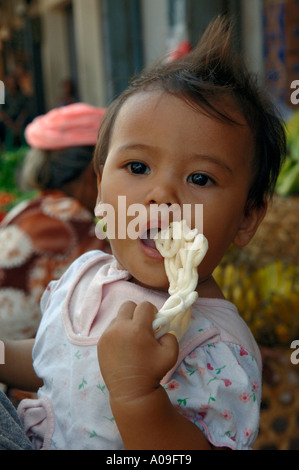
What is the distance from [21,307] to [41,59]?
12.4 meters

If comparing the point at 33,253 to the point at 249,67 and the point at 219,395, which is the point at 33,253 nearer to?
the point at 249,67

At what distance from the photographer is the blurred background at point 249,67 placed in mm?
2412

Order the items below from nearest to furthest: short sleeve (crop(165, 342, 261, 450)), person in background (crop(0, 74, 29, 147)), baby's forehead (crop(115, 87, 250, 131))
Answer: short sleeve (crop(165, 342, 261, 450)) < baby's forehead (crop(115, 87, 250, 131)) < person in background (crop(0, 74, 29, 147))

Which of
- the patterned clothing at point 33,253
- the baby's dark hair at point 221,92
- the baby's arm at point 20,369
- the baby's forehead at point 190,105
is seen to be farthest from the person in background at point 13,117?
the baby's forehead at point 190,105

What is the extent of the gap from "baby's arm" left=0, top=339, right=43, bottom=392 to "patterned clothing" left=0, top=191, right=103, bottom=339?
1203 millimetres

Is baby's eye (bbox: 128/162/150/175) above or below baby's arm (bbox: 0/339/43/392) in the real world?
above

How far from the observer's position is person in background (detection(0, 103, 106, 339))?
9.58 feet

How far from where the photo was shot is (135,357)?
112cm

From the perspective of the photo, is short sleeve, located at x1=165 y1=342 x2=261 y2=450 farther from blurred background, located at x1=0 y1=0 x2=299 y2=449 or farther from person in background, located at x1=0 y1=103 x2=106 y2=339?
person in background, located at x1=0 y1=103 x2=106 y2=339

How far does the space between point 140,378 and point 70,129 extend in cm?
243

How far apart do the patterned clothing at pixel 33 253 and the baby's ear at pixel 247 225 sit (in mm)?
1519

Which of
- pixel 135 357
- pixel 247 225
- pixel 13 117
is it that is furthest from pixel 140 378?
pixel 13 117

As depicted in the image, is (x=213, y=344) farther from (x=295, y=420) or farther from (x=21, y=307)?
(x=21, y=307)

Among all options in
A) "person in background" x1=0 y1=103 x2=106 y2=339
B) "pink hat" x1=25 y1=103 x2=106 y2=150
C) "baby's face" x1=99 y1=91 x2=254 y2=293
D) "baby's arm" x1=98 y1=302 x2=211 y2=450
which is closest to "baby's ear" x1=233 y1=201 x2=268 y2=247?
"baby's face" x1=99 y1=91 x2=254 y2=293
